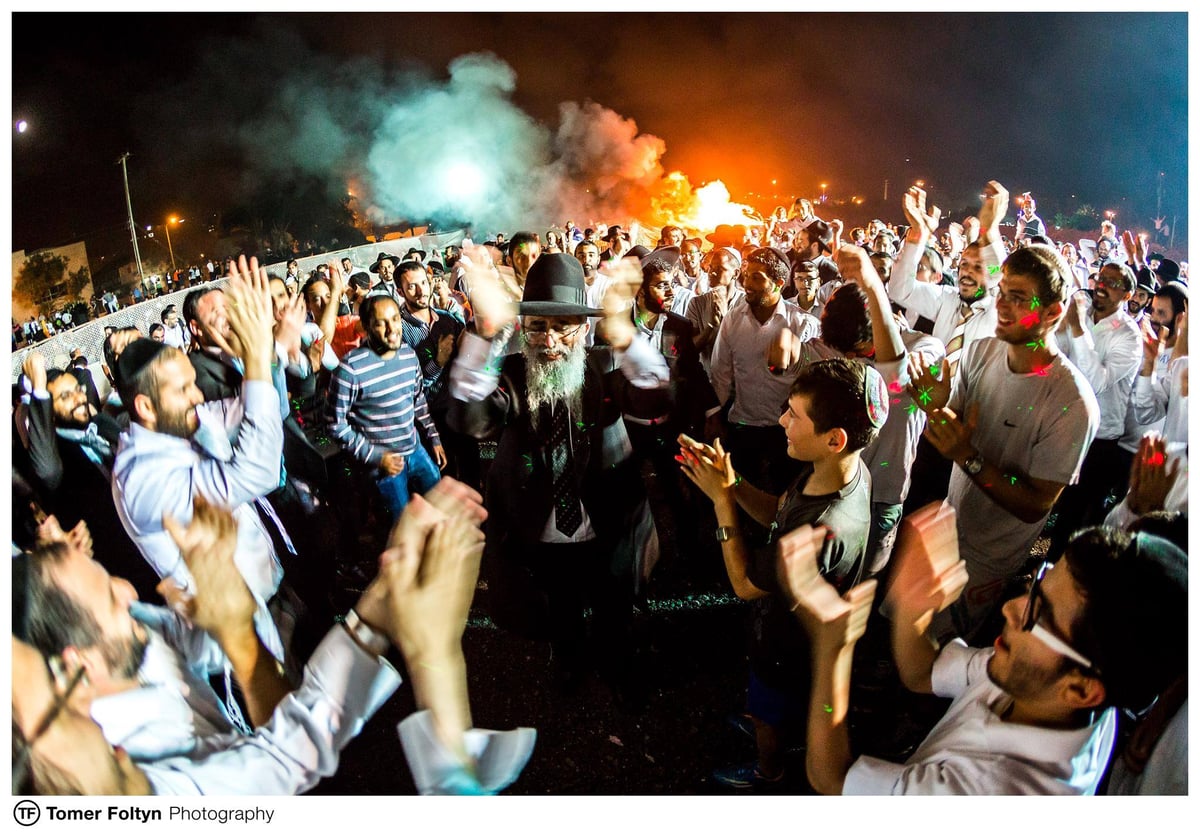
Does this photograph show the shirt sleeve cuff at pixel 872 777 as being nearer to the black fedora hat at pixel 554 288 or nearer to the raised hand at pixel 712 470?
the raised hand at pixel 712 470

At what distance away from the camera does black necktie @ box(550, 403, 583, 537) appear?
104 inches

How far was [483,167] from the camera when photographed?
5.34 metres

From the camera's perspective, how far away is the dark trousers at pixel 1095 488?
141 inches

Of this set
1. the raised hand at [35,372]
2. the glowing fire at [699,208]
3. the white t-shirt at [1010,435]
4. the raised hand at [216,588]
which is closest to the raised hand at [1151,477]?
the white t-shirt at [1010,435]

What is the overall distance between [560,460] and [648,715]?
1.19m

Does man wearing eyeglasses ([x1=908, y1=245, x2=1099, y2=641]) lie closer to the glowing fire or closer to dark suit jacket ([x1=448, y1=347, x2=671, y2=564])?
dark suit jacket ([x1=448, y1=347, x2=671, y2=564])

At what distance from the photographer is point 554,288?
8.86 feet

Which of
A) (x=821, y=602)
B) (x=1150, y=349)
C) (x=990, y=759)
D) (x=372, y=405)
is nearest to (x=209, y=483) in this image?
(x=372, y=405)

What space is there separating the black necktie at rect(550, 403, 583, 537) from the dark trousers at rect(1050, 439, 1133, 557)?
293 cm

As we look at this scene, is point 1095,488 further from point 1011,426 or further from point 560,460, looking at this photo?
point 560,460

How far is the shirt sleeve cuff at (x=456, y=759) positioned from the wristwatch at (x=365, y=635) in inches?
7.7

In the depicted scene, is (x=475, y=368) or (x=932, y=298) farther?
(x=932, y=298)

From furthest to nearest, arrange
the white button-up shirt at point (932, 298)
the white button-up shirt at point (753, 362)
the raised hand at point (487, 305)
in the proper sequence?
the white button-up shirt at point (753, 362) < the white button-up shirt at point (932, 298) < the raised hand at point (487, 305)

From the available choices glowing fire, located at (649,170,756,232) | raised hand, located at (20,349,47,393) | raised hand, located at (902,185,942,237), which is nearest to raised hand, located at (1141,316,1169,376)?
raised hand, located at (902,185,942,237)
